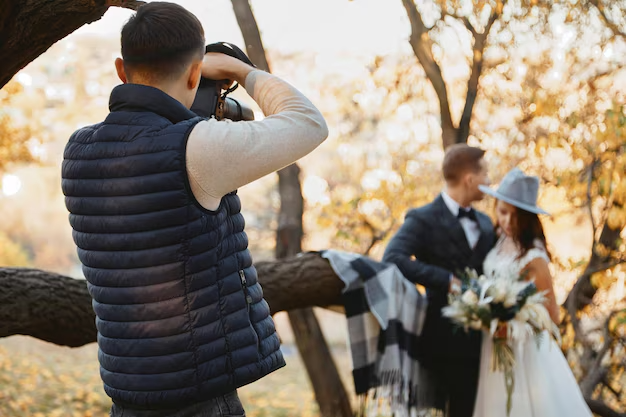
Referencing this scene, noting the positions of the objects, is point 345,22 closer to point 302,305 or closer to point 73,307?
point 302,305

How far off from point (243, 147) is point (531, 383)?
9.08 ft

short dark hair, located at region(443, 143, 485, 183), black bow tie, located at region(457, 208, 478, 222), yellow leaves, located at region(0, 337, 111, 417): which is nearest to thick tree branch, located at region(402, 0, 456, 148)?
short dark hair, located at region(443, 143, 485, 183)

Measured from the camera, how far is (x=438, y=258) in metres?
4.22

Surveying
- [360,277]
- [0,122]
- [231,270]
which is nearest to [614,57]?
[360,277]

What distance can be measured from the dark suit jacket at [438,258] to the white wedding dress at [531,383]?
184 millimetres

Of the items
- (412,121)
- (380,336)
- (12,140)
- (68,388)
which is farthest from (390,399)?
(12,140)

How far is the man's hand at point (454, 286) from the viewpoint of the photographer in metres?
3.86

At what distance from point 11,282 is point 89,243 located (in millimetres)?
1487

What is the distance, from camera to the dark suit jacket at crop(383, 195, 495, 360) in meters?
4.00

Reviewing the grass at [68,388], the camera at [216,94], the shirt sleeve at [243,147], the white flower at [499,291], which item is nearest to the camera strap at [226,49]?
the camera at [216,94]

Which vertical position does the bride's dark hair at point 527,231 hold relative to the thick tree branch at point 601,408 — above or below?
above

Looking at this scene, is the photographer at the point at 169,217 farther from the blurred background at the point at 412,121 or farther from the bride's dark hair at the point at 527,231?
the bride's dark hair at the point at 527,231

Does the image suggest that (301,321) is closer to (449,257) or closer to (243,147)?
(449,257)

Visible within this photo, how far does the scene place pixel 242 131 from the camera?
1628mm
